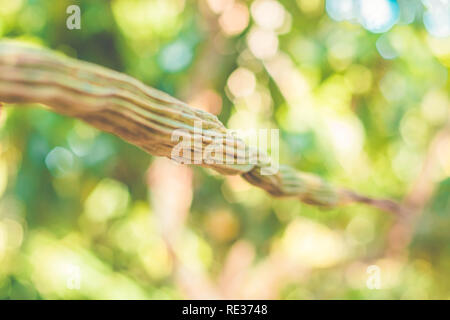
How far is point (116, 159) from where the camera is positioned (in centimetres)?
162

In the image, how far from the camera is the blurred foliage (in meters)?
1.51

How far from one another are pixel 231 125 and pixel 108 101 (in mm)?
1102

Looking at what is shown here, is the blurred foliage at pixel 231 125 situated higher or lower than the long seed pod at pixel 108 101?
higher

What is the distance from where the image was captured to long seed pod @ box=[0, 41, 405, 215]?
0.23 meters

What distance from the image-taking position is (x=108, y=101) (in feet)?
0.86

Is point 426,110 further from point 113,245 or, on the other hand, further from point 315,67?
point 113,245

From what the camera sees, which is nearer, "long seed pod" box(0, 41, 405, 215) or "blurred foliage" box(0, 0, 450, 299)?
"long seed pod" box(0, 41, 405, 215)

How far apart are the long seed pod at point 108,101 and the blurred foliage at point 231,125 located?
3.57 ft

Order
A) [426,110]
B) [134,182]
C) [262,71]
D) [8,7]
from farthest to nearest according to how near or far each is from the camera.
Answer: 1. [426,110]
2. [134,182]
3. [262,71]
4. [8,7]

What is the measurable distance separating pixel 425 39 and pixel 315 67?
1.39 ft

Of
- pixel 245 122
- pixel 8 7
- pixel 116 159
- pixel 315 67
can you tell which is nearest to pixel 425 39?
pixel 315 67

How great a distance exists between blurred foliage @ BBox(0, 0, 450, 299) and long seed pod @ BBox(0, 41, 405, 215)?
42.8 inches

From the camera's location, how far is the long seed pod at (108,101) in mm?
227

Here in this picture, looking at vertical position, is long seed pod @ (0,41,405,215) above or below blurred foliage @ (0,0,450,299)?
below
